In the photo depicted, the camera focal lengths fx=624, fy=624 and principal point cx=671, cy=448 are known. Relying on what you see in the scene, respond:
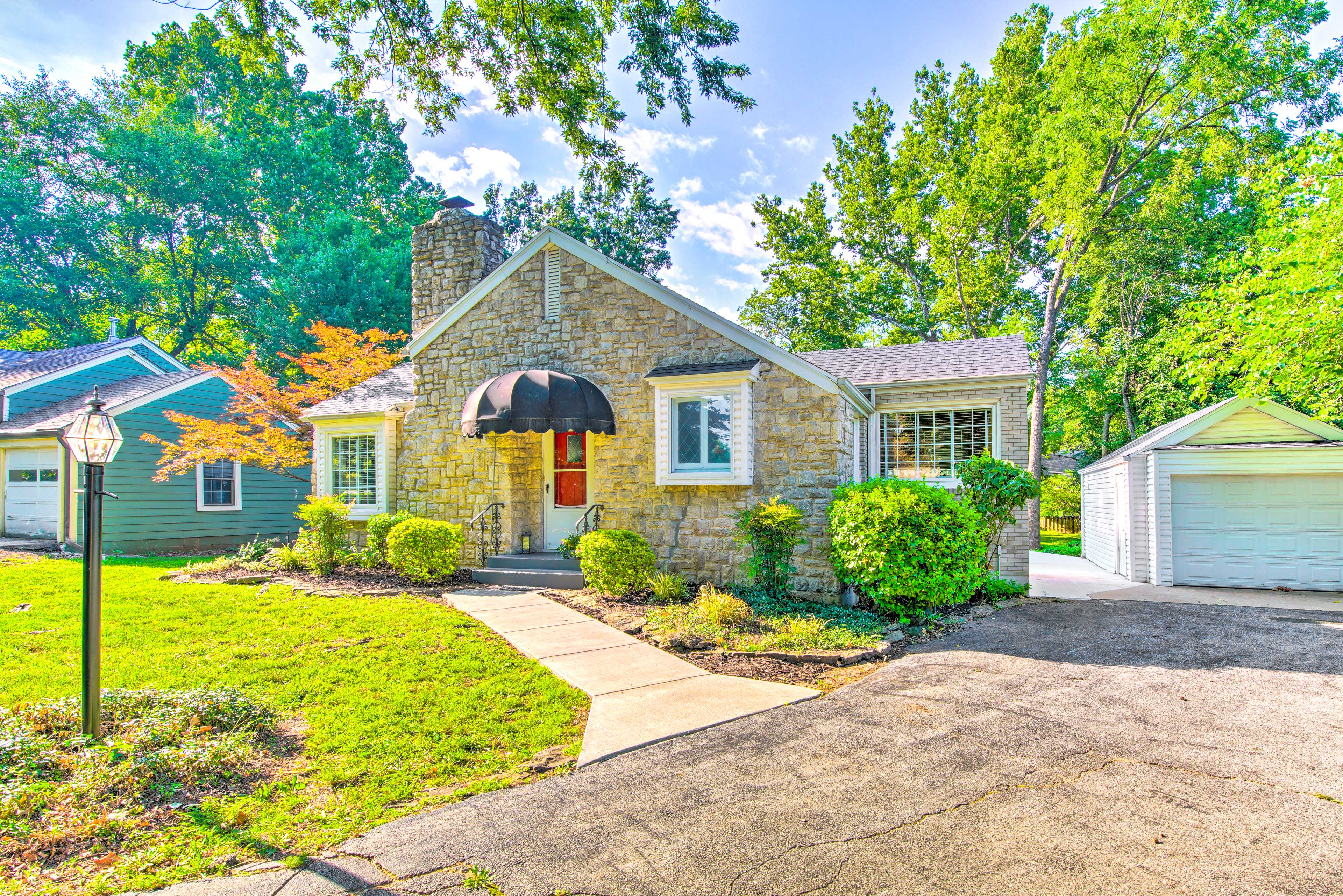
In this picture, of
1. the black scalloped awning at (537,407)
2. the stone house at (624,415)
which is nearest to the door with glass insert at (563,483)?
the stone house at (624,415)

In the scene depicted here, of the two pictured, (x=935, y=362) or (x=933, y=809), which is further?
(x=935, y=362)

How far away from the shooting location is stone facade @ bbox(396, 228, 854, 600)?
8.90 metres

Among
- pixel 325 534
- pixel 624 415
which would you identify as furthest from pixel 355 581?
pixel 624 415

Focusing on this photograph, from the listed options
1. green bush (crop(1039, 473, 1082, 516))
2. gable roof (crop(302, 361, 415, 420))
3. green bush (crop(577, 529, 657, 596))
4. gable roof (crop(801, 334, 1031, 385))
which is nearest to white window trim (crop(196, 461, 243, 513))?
gable roof (crop(302, 361, 415, 420))

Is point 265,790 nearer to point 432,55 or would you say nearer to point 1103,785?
point 1103,785

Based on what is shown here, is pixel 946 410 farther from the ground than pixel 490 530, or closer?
farther from the ground

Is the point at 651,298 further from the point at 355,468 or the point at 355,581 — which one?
the point at 355,468

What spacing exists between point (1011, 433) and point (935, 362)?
1.96m

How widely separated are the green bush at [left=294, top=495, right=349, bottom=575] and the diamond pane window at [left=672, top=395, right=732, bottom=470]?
6036 mm

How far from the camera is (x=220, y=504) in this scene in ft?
54.0

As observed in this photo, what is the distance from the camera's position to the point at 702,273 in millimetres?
24125

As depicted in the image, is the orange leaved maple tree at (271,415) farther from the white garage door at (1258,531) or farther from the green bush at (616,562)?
the white garage door at (1258,531)

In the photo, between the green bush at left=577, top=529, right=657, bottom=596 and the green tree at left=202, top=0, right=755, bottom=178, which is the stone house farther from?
the green tree at left=202, top=0, right=755, bottom=178

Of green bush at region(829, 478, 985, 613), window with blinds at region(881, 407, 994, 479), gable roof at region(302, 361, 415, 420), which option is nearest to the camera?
green bush at region(829, 478, 985, 613)
